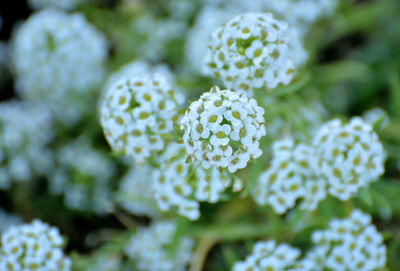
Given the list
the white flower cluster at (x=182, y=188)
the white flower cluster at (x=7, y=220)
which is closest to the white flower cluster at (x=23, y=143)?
the white flower cluster at (x=7, y=220)

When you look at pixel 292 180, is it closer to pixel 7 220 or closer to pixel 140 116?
pixel 140 116

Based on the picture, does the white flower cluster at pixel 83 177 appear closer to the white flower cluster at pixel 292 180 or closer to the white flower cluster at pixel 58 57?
the white flower cluster at pixel 58 57

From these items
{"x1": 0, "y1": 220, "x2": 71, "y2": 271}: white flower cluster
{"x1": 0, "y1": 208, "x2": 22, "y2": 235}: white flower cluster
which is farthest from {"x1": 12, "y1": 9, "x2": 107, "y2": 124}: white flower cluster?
{"x1": 0, "y1": 220, "x2": 71, "y2": 271}: white flower cluster

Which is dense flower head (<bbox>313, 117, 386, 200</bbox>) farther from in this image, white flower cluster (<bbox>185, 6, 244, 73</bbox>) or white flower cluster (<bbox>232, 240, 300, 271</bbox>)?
white flower cluster (<bbox>185, 6, 244, 73</bbox>)

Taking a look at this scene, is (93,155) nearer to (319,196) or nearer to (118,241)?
(118,241)

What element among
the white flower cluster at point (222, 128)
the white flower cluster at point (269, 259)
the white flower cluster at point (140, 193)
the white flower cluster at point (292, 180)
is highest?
the white flower cluster at point (222, 128)

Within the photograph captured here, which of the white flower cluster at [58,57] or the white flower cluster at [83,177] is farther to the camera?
the white flower cluster at [83,177]

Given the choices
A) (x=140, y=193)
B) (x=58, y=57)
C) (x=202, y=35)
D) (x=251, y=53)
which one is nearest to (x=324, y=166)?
(x=251, y=53)

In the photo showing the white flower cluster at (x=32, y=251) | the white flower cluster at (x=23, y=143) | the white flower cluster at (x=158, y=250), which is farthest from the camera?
the white flower cluster at (x=23, y=143)
